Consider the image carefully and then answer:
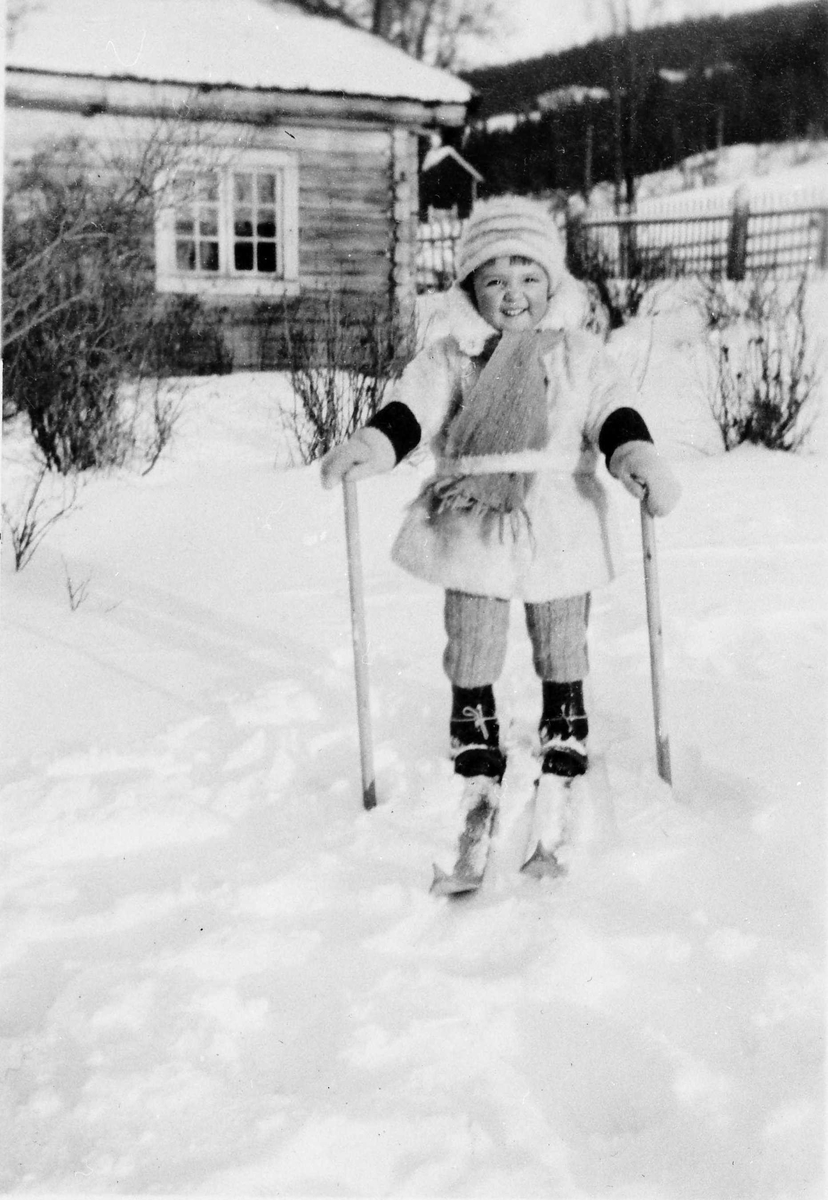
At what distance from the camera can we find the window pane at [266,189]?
10258 mm

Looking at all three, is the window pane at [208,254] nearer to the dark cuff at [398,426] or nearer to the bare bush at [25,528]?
the bare bush at [25,528]

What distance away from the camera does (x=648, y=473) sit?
2.44m

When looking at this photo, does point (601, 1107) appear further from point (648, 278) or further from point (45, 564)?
point (648, 278)

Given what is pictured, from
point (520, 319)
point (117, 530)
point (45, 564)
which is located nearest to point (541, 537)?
point (520, 319)

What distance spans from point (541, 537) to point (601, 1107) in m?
1.21

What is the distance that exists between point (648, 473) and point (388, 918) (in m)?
1.10

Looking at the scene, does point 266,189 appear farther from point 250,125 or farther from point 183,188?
point 183,188

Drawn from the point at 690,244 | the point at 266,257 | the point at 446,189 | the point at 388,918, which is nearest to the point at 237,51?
the point at 266,257

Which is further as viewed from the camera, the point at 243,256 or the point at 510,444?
the point at 243,256

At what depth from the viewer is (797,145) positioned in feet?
22.6

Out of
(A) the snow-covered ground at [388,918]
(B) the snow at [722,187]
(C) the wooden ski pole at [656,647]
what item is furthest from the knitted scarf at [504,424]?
(B) the snow at [722,187]

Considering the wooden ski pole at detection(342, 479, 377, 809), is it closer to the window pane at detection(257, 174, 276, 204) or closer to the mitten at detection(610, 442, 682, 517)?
the mitten at detection(610, 442, 682, 517)

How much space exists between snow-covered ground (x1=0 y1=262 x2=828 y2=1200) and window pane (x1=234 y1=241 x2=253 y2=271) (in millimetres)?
6654

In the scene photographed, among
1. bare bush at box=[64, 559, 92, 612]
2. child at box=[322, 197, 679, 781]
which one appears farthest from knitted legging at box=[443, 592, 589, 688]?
bare bush at box=[64, 559, 92, 612]
